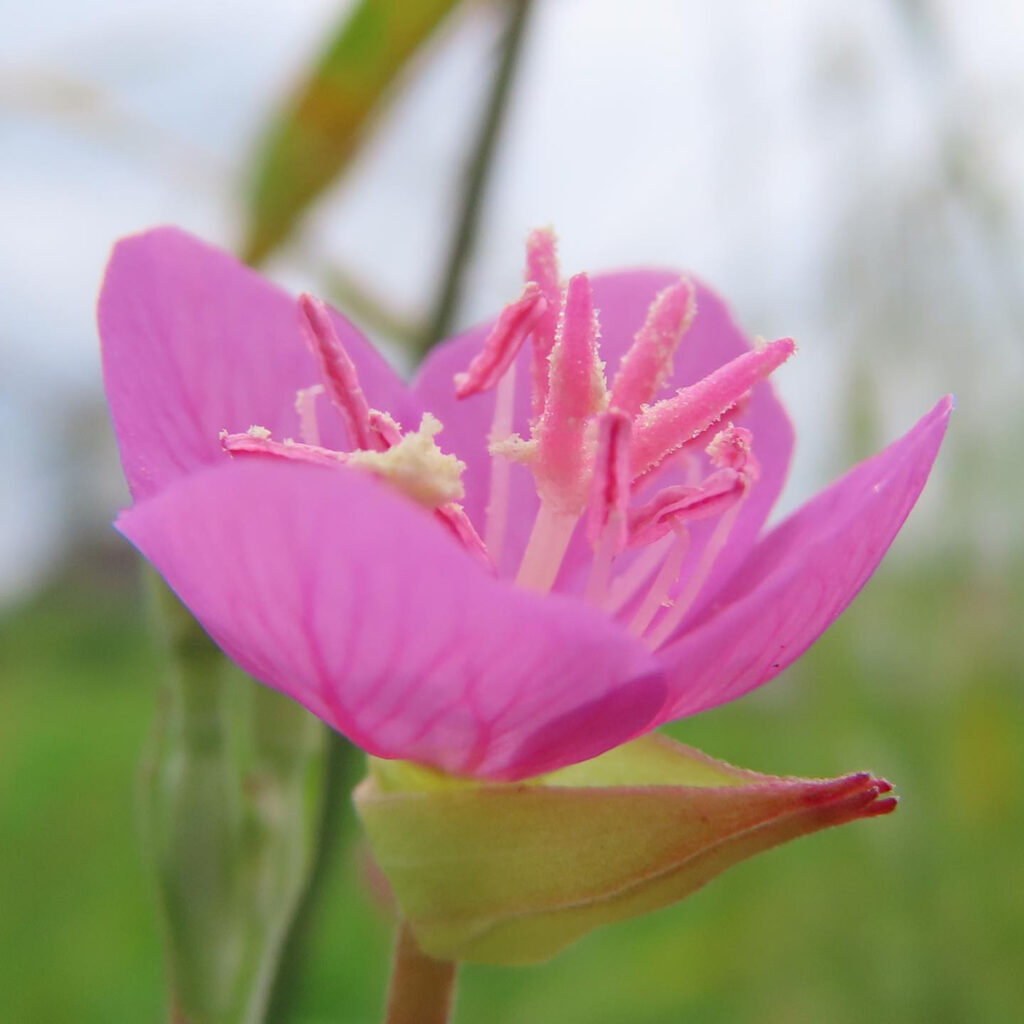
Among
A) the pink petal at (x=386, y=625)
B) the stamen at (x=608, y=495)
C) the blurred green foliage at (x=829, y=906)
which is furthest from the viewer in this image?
the blurred green foliage at (x=829, y=906)

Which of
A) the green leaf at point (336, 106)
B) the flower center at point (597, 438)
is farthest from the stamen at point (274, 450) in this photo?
the green leaf at point (336, 106)

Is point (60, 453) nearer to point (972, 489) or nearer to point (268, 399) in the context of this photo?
point (972, 489)

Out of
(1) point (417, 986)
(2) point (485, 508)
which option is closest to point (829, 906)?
(2) point (485, 508)

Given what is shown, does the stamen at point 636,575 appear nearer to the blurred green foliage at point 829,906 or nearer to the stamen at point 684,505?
the stamen at point 684,505

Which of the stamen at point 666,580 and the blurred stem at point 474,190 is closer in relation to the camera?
the stamen at point 666,580

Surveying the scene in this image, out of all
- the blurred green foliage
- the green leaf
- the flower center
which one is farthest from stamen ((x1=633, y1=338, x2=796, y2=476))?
the blurred green foliage

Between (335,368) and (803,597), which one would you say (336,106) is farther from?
(803,597)

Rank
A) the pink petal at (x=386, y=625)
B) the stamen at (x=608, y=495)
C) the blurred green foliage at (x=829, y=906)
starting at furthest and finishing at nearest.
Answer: the blurred green foliage at (x=829, y=906) → the stamen at (x=608, y=495) → the pink petal at (x=386, y=625)
